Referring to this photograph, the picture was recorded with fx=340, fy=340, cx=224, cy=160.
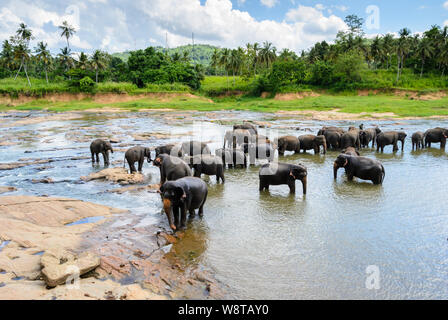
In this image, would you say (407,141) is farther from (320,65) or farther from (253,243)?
(320,65)

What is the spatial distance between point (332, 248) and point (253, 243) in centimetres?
155

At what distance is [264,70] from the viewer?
7256cm

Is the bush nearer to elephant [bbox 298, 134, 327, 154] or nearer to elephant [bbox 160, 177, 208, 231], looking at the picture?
elephant [bbox 298, 134, 327, 154]

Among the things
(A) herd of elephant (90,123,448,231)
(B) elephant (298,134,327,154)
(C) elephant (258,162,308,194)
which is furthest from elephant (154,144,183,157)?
(B) elephant (298,134,327,154)

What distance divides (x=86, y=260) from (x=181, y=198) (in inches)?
82.1

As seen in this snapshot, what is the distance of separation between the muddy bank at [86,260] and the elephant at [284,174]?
4.03m

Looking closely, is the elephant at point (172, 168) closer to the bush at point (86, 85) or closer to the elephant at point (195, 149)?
the elephant at point (195, 149)

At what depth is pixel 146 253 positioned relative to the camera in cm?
632

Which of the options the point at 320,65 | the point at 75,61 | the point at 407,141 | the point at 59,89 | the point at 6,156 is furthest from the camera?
the point at 75,61

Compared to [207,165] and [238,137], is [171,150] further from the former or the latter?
[238,137]

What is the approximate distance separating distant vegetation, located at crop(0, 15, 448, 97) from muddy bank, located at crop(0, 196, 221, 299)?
5810cm

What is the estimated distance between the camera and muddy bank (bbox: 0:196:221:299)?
487 cm

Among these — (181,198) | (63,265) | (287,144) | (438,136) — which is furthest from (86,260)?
(438,136)
